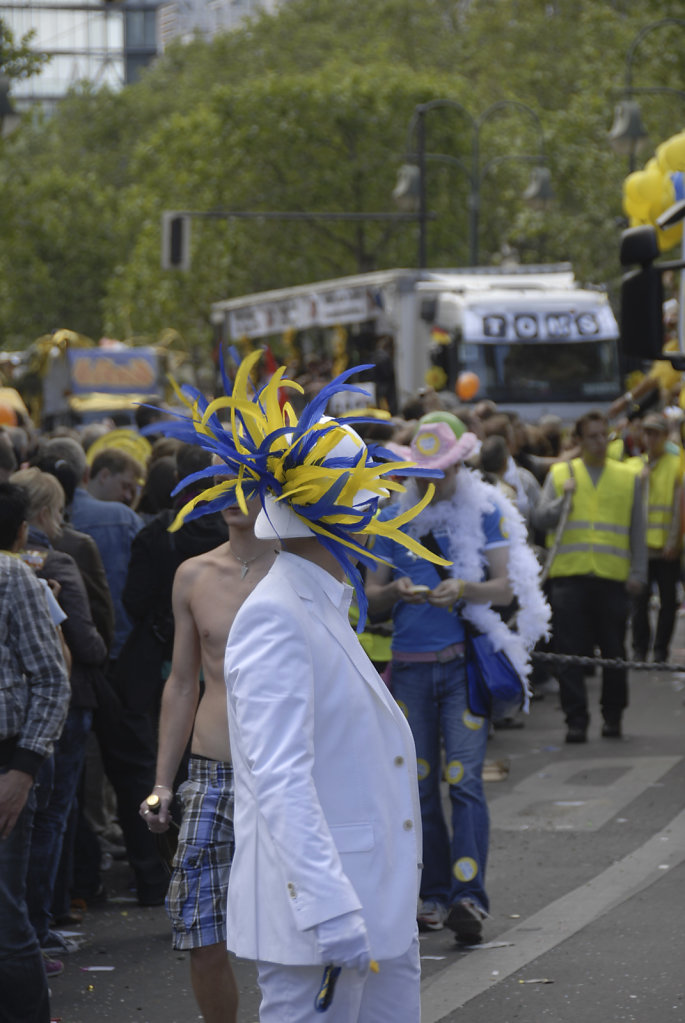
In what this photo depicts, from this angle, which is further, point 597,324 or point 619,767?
point 597,324

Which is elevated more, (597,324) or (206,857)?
(597,324)

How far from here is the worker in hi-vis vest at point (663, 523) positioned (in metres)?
12.7

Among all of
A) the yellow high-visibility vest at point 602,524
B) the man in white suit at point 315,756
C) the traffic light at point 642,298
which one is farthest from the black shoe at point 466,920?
the yellow high-visibility vest at point 602,524

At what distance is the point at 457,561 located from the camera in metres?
6.19

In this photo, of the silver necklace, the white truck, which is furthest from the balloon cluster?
the white truck

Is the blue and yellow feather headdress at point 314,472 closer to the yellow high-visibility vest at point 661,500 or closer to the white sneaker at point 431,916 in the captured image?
the white sneaker at point 431,916

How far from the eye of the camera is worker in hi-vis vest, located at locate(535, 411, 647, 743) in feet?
32.9

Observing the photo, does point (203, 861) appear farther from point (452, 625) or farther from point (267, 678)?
point (452, 625)

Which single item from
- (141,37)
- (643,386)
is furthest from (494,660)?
(141,37)

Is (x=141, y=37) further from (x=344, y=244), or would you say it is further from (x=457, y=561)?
(x=457, y=561)

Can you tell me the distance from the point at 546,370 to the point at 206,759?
1999 cm

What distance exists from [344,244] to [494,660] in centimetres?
3532

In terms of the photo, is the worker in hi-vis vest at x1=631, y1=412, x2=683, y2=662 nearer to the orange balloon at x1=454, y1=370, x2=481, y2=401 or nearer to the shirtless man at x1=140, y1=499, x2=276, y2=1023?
the shirtless man at x1=140, y1=499, x2=276, y2=1023

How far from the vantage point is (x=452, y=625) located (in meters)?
6.17
